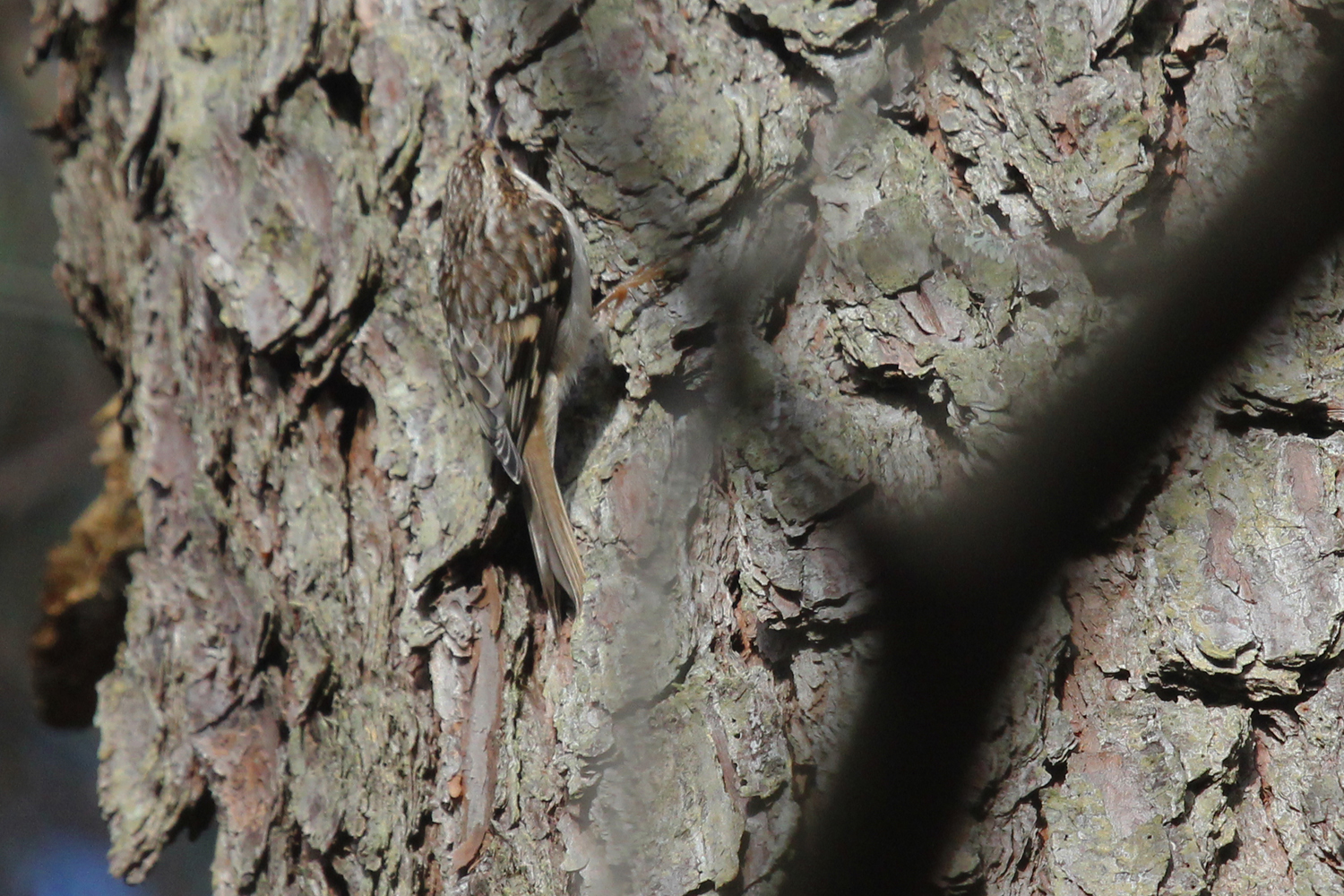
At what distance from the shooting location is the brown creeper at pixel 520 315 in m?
1.56

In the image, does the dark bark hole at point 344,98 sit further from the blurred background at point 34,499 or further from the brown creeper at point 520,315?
the blurred background at point 34,499

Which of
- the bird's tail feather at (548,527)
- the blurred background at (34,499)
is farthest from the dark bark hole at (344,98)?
the blurred background at (34,499)

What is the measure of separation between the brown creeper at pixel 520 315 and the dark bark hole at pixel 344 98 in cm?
18

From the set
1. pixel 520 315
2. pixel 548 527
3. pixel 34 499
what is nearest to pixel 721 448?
pixel 548 527

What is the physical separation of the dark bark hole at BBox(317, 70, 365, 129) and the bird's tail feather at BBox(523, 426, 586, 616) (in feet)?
2.04

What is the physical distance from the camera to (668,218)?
4.62ft

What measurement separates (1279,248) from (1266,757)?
0.58 meters

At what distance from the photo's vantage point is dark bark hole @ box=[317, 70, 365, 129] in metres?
1.72

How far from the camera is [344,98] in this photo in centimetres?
174

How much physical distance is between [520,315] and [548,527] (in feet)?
2.29

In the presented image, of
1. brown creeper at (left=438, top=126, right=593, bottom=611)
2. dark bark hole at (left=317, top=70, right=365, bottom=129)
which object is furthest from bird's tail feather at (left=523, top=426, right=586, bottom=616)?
dark bark hole at (left=317, top=70, right=365, bottom=129)

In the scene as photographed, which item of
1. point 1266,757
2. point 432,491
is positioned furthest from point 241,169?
point 1266,757

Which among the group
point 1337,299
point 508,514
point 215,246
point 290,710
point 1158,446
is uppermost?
point 1337,299

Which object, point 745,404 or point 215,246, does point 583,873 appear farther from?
point 215,246
